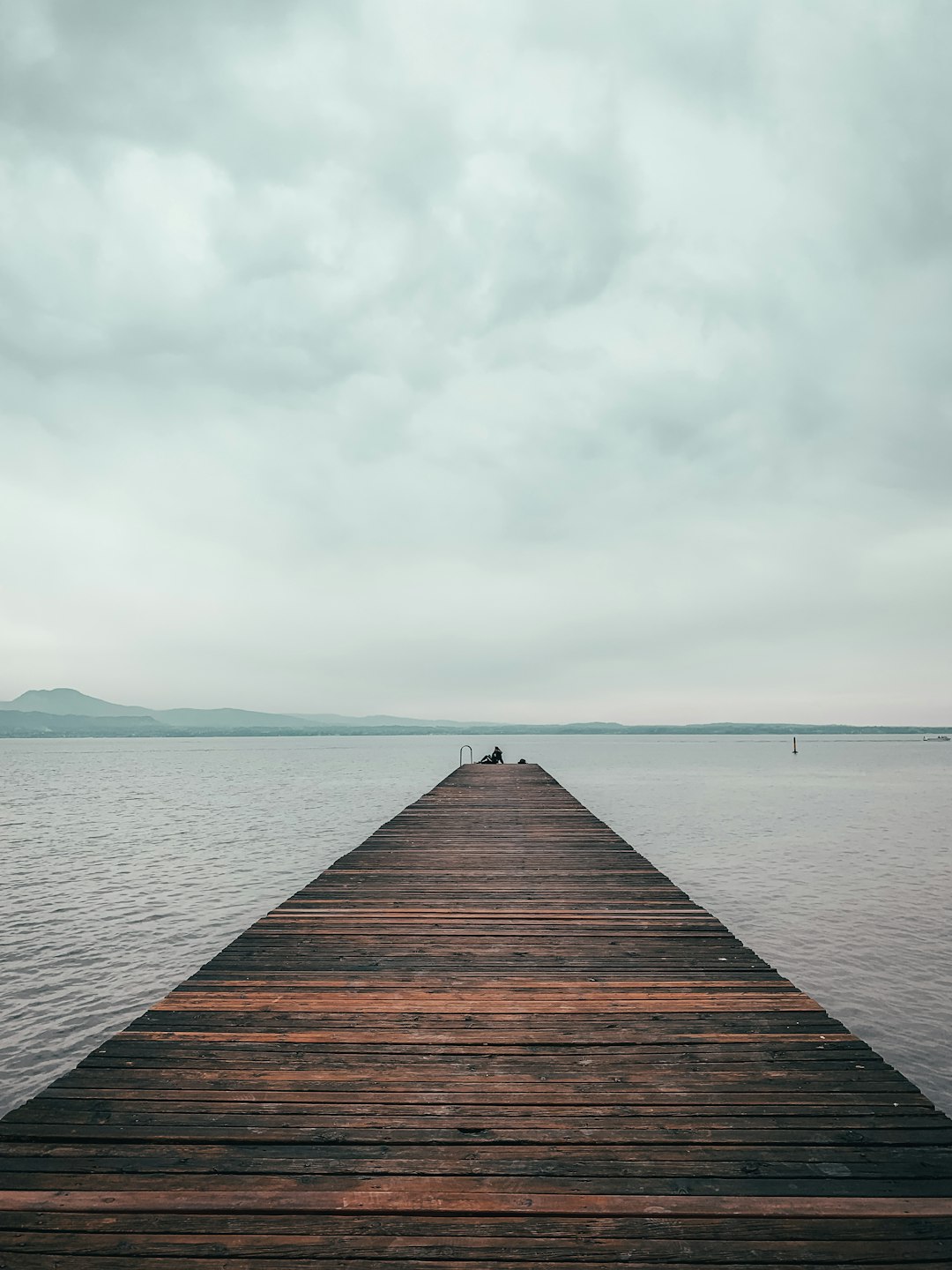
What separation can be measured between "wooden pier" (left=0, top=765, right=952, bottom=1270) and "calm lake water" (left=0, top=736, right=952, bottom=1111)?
4777mm

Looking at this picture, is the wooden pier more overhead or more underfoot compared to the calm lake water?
more overhead

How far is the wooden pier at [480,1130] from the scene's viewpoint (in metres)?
2.93

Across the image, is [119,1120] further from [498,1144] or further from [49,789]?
Answer: [49,789]

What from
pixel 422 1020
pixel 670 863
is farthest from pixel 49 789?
pixel 422 1020

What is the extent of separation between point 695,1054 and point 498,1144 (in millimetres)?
1701

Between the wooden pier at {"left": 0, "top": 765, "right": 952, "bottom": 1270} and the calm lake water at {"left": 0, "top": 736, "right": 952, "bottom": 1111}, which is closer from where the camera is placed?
the wooden pier at {"left": 0, "top": 765, "right": 952, "bottom": 1270}

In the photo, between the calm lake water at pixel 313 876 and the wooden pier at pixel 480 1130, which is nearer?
the wooden pier at pixel 480 1130

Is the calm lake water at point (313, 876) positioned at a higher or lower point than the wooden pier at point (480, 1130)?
lower

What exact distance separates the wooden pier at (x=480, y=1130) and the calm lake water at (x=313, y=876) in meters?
4.78

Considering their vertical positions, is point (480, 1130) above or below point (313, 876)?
above

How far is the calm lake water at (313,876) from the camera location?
10109mm

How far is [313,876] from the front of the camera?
1952 centimetres

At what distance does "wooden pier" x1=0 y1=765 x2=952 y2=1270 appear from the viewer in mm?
2928

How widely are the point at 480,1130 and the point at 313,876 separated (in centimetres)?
1704
